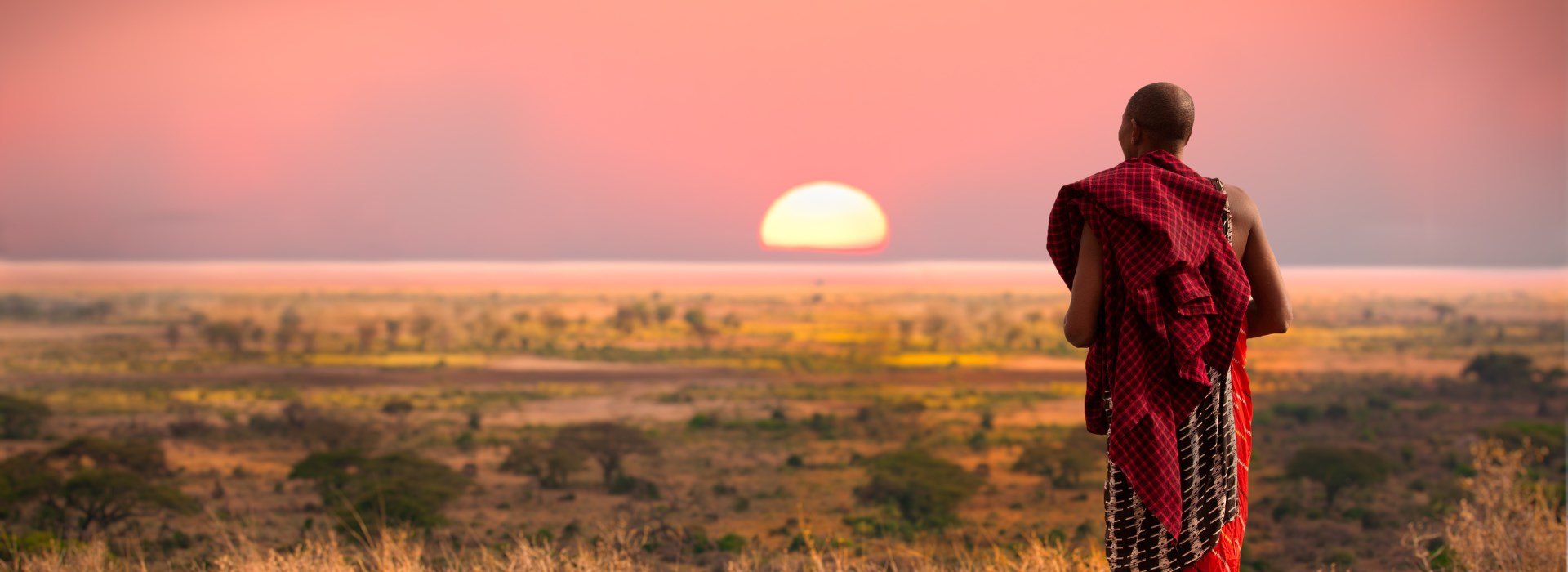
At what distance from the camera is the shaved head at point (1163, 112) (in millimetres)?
2562

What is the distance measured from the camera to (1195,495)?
2.66 meters

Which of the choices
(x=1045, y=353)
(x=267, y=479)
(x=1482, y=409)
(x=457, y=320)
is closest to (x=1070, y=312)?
(x=267, y=479)

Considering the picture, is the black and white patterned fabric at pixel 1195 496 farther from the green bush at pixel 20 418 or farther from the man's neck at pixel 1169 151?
the green bush at pixel 20 418

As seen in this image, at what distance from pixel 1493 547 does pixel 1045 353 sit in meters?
→ 46.0

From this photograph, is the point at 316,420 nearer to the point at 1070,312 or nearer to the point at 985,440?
the point at 985,440

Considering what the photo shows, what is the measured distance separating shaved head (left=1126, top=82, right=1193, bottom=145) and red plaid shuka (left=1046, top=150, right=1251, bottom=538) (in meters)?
0.06

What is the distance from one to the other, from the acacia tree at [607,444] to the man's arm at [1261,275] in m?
26.2

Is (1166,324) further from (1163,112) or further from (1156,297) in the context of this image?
(1163,112)

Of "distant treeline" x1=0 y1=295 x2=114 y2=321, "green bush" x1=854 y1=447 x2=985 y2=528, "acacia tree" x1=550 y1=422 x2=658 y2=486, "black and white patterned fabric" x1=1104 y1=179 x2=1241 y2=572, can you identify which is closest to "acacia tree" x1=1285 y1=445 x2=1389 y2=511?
"green bush" x1=854 y1=447 x2=985 y2=528

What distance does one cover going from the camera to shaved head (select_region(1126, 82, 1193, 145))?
256 centimetres

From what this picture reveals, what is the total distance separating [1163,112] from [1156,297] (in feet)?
1.61

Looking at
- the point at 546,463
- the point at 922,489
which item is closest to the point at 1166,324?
the point at 922,489

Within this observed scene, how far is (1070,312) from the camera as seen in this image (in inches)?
102

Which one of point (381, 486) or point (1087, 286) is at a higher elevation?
point (1087, 286)
